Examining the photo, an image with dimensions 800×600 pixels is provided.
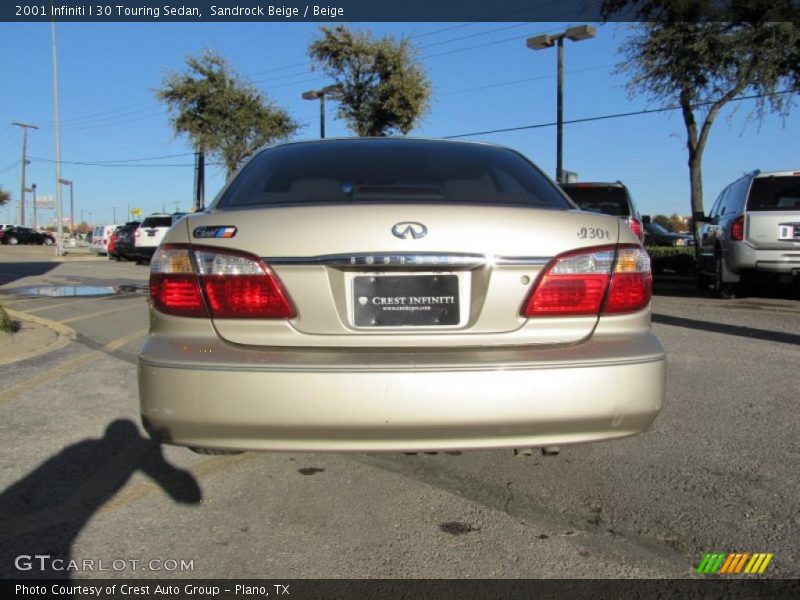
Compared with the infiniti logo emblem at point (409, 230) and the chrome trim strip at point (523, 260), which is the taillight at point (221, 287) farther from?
the chrome trim strip at point (523, 260)

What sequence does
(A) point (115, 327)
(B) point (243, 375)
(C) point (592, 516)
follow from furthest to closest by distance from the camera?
(A) point (115, 327), (C) point (592, 516), (B) point (243, 375)

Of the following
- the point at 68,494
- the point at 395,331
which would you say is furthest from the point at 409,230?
the point at 68,494

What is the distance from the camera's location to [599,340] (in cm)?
250

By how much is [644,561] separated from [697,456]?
1273mm

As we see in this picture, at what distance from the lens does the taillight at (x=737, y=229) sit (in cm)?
914

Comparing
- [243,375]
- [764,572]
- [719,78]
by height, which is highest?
[719,78]

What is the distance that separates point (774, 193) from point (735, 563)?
7960mm

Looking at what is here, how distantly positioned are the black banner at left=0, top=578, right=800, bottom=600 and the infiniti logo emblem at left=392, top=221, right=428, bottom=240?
121 centimetres

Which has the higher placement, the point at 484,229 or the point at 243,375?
the point at 484,229

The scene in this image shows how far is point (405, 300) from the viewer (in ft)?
7.95

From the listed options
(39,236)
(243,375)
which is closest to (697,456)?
(243,375)

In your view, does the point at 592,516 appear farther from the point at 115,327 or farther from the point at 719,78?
the point at 719,78

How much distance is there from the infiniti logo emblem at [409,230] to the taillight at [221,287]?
1.51 ft

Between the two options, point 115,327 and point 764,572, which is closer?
point 764,572
